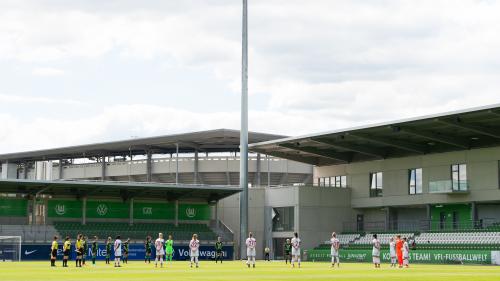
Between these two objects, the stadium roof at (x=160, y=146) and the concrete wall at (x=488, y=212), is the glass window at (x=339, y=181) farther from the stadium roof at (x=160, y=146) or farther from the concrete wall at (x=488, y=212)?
the concrete wall at (x=488, y=212)

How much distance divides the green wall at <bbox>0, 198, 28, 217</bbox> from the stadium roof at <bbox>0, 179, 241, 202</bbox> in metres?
0.70

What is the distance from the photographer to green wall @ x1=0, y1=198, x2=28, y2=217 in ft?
213

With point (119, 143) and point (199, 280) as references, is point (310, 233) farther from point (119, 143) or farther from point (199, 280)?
point (199, 280)

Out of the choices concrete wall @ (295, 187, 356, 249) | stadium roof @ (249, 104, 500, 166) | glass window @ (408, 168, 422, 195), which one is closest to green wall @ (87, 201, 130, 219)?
stadium roof @ (249, 104, 500, 166)

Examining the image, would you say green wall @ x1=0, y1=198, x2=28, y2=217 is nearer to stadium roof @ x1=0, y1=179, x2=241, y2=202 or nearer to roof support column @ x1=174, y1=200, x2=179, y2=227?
stadium roof @ x1=0, y1=179, x2=241, y2=202

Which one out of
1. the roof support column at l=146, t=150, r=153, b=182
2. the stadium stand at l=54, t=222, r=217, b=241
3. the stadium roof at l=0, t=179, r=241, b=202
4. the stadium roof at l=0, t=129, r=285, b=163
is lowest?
the stadium stand at l=54, t=222, r=217, b=241

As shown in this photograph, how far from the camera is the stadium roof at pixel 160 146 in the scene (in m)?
82.0

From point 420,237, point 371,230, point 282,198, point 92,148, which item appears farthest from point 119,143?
point 420,237

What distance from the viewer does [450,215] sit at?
66250 mm

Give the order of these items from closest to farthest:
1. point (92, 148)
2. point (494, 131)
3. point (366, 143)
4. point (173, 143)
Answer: point (494, 131), point (366, 143), point (173, 143), point (92, 148)

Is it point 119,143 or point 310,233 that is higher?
point 119,143

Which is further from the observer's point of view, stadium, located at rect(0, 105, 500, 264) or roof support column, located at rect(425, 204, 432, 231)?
roof support column, located at rect(425, 204, 432, 231)

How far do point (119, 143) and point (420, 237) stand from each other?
3551 cm

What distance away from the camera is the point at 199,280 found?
95.9 ft
